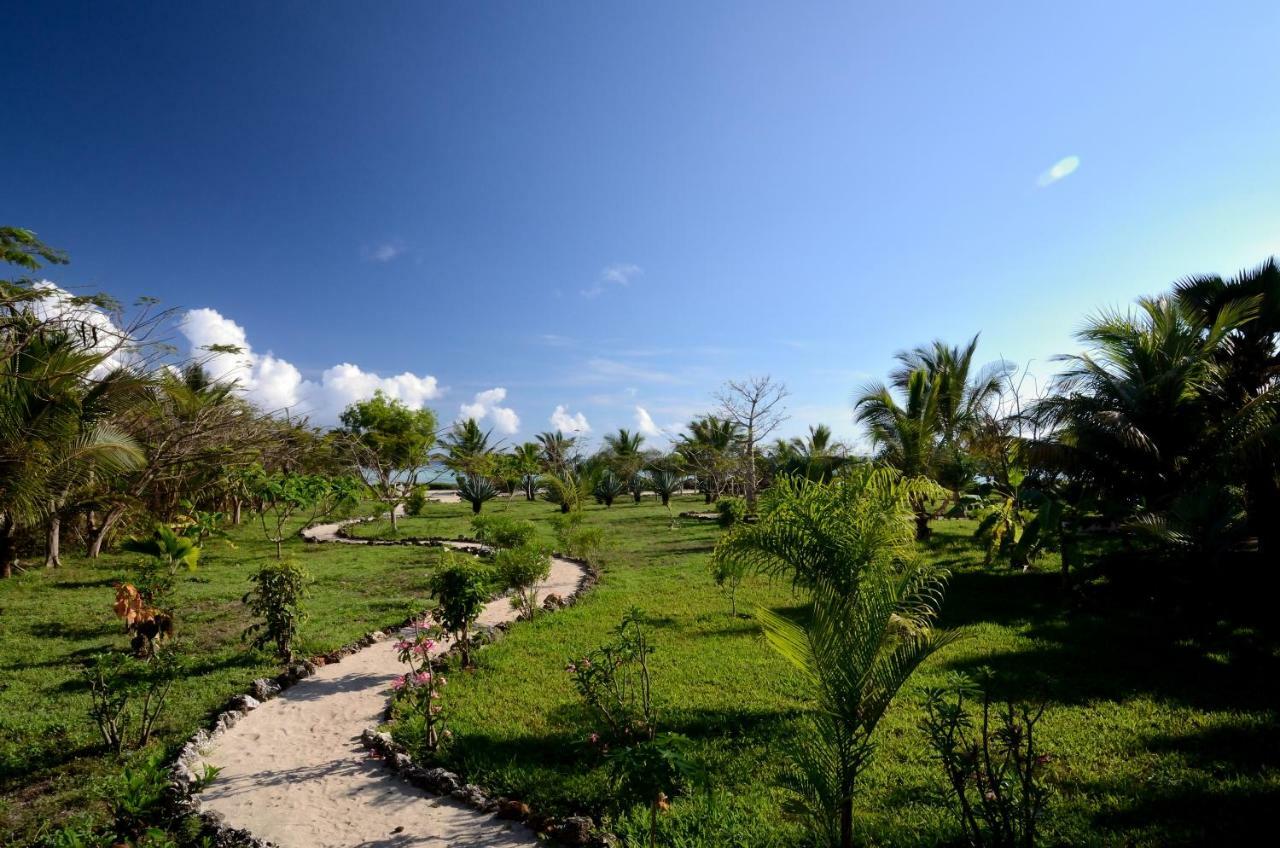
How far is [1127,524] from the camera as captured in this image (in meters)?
8.07

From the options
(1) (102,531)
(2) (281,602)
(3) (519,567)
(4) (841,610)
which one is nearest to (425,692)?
(2) (281,602)

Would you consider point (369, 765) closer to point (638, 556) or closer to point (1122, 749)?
point (1122, 749)

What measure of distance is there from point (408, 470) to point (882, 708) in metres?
26.3

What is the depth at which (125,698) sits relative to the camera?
5133 mm

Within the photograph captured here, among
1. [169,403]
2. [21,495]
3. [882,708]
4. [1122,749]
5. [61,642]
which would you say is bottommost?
[1122,749]

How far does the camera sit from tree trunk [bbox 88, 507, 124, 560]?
14195 millimetres

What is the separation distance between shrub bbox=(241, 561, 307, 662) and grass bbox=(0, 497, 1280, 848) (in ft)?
1.17

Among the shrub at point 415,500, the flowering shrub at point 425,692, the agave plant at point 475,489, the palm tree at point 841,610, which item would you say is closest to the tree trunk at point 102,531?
the shrub at point 415,500

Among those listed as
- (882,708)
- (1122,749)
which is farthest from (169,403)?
(1122,749)

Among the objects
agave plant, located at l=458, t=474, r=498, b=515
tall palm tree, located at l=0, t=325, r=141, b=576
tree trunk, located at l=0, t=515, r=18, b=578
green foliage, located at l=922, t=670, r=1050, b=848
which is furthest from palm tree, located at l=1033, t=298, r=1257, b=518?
agave plant, located at l=458, t=474, r=498, b=515

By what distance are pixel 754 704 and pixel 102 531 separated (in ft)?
54.9

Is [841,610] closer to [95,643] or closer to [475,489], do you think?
[95,643]

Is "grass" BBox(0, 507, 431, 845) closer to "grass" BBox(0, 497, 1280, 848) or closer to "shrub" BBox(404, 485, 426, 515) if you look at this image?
"grass" BBox(0, 497, 1280, 848)

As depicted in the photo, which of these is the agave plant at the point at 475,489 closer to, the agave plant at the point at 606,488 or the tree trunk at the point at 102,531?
the agave plant at the point at 606,488
